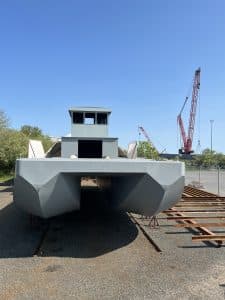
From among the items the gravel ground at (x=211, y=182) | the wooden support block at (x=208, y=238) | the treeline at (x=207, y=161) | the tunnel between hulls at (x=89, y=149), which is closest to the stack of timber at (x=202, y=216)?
the wooden support block at (x=208, y=238)

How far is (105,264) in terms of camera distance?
5.98m

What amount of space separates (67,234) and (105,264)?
247 centimetres

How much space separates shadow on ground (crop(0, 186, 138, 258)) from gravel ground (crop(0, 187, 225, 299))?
0.02 metres

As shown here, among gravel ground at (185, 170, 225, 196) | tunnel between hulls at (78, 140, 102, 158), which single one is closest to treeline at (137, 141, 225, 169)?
gravel ground at (185, 170, 225, 196)

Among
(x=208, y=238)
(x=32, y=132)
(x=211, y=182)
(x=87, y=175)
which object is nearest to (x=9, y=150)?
(x=211, y=182)

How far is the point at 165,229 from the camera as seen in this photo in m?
8.61

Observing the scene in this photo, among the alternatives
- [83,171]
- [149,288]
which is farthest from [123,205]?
[149,288]

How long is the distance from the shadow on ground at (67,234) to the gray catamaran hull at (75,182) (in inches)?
33.8

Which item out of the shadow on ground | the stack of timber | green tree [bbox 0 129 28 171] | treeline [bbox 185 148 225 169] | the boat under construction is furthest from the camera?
treeline [bbox 185 148 225 169]

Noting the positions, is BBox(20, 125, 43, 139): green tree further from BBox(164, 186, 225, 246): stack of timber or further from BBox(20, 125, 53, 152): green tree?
BBox(164, 186, 225, 246): stack of timber

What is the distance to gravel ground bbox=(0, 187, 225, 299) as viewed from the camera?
4.73 metres

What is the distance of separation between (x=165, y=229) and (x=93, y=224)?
2.10m

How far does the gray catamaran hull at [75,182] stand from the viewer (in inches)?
244

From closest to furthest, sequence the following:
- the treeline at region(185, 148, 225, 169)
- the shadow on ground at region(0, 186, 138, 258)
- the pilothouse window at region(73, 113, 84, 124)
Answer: the shadow on ground at region(0, 186, 138, 258) → the pilothouse window at region(73, 113, 84, 124) → the treeline at region(185, 148, 225, 169)
